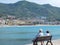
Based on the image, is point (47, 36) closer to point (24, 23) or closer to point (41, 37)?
point (41, 37)

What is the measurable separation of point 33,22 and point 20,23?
11780 mm

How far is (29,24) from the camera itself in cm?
19775

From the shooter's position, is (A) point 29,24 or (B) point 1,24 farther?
(A) point 29,24

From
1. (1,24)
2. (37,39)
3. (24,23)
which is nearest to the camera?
(37,39)

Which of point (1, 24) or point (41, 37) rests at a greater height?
point (41, 37)

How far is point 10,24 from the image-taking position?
173 metres

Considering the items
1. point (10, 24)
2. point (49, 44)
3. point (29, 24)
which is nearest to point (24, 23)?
point (29, 24)

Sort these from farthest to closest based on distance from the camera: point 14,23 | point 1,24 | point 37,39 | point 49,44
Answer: point 14,23 → point 1,24 → point 49,44 → point 37,39

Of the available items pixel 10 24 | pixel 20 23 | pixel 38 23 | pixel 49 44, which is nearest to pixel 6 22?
pixel 10 24

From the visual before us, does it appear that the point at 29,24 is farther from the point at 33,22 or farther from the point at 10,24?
the point at 10,24

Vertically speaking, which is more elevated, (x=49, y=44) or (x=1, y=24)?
(x=49, y=44)

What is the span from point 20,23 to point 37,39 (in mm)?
174699

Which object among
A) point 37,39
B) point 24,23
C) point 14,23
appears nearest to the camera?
point 37,39

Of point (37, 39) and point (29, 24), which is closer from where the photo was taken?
point (37, 39)
